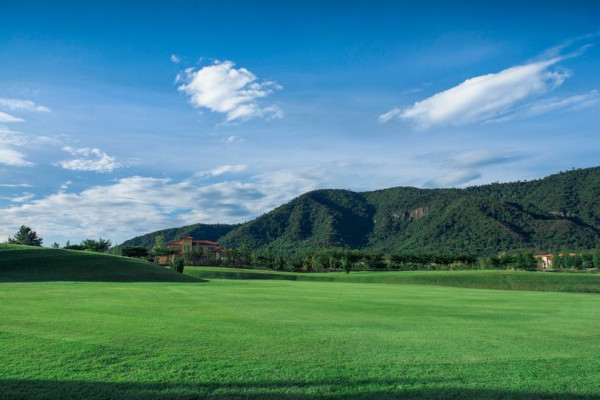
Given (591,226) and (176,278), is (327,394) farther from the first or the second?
(591,226)

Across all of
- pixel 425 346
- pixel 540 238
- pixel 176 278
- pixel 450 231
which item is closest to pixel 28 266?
pixel 176 278

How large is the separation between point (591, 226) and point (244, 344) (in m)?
205

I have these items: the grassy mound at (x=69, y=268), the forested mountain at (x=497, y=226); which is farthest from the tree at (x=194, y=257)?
the forested mountain at (x=497, y=226)

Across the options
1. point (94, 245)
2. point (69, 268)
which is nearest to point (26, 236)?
point (94, 245)

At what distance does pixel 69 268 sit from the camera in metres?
47.8

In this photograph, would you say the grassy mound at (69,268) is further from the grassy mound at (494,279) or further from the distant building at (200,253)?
the distant building at (200,253)

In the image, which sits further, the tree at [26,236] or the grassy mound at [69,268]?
the tree at [26,236]

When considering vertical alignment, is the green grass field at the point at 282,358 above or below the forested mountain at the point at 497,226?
below

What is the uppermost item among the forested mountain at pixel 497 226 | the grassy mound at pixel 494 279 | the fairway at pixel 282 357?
the forested mountain at pixel 497 226

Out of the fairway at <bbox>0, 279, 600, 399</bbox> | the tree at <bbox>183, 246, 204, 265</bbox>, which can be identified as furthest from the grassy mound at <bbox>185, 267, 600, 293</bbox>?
the fairway at <bbox>0, 279, 600, 399</bbox>

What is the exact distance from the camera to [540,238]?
166750 millimetres

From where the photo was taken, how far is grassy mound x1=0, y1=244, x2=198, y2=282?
4353 centimetres

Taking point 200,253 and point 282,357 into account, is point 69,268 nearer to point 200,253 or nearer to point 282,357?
point 282,357

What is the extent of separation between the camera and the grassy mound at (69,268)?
43.5 m
